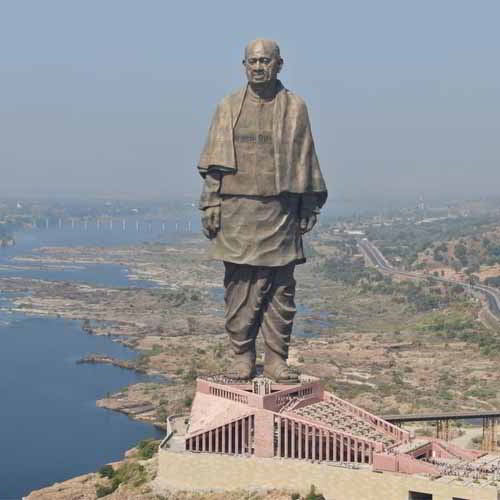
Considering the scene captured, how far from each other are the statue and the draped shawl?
0.02 meters

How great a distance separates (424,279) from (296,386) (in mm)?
57900

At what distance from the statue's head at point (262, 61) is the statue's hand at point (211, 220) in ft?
8.35

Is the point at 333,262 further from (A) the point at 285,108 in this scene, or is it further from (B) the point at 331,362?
(A) the point at 285,108

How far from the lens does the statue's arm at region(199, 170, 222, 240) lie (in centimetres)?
2131

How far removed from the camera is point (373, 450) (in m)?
19.0

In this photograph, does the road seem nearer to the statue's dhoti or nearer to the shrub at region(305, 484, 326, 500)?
the statue's dhoti

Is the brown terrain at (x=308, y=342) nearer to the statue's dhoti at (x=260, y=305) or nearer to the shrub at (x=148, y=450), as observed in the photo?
the shrub at (x=148, y=450)

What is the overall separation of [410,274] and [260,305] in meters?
61.9

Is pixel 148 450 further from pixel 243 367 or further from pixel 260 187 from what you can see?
pixel 260 187

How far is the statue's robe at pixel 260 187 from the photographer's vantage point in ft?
68.9

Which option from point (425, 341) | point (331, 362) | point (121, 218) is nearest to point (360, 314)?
point (425, 341)

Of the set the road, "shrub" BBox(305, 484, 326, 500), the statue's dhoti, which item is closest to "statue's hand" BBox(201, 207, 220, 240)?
the statue's dhoti

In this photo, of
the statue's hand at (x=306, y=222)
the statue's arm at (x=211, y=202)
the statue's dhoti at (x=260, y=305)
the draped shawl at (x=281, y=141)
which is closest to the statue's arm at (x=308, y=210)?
the statue's hand at (x=306, y=222)

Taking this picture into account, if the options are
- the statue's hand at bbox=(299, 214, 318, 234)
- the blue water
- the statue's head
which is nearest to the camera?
the statue's head
